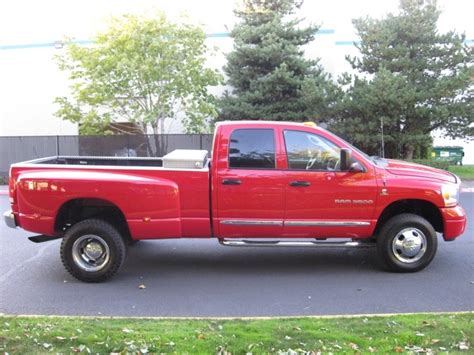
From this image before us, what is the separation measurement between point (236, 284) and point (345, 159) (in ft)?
6.62

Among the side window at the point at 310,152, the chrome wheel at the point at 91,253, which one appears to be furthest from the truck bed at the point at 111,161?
the side window at the point at 310,152

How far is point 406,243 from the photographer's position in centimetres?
667

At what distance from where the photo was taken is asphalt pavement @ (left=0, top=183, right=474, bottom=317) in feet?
18.1

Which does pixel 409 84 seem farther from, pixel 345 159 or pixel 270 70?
pixel 345 159

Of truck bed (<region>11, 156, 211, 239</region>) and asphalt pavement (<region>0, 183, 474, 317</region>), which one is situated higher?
truck bed (<region>11, 156, 211, 239</region>)

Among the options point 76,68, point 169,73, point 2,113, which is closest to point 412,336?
point 169,73

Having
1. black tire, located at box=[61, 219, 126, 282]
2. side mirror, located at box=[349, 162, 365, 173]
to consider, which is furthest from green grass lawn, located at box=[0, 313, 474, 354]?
side mirror, located at box=[349, 162, 365, 173]

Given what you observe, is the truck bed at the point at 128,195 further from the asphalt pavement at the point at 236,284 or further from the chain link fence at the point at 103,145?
the chain link fence at the point at 103,145

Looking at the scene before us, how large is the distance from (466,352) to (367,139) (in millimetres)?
15602

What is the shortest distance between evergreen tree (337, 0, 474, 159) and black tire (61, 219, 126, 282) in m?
13.7

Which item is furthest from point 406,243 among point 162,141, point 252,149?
point 162,141

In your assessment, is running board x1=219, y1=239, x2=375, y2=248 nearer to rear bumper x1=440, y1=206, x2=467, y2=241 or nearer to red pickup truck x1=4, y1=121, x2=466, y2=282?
red pickup truck x1=4, y1=121, x2=466, y2=282

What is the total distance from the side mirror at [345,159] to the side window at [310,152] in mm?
92

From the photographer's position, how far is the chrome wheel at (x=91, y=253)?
648 centimetres
